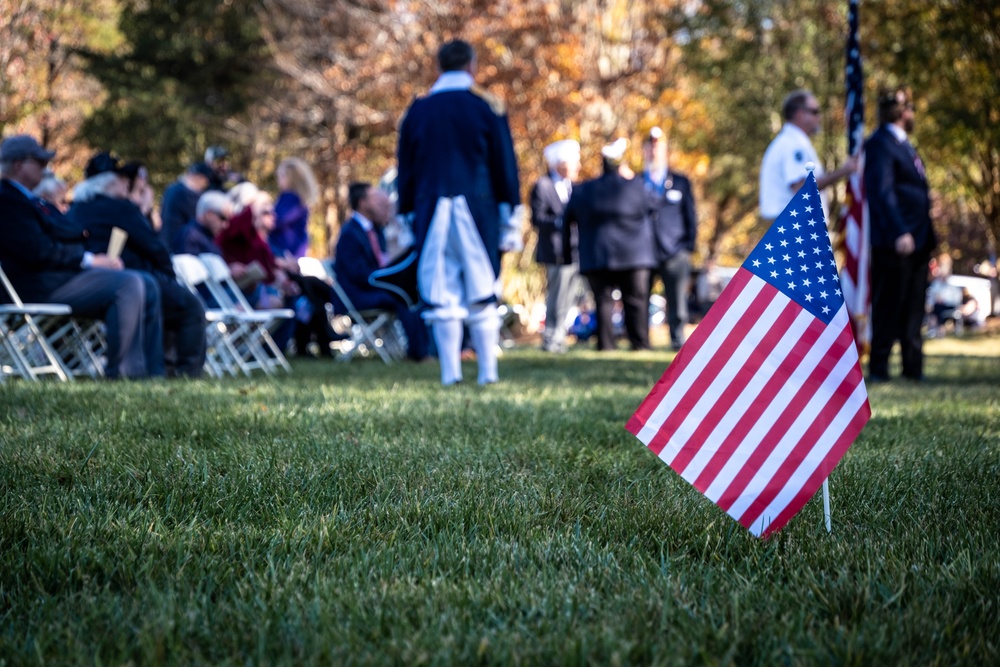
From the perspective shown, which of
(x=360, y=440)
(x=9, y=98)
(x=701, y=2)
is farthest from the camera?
(x=701, y=2)

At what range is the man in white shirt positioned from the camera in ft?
26.2

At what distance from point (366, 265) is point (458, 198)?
4910 millimetres

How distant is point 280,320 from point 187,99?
19322 millimetres

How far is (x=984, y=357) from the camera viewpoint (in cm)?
1329

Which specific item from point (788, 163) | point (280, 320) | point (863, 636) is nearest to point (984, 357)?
point (788, 163)

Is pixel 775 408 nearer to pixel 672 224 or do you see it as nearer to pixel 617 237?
pixel 617 237

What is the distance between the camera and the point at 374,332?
12531 mm

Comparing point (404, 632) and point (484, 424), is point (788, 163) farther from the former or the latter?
point (404, 632)

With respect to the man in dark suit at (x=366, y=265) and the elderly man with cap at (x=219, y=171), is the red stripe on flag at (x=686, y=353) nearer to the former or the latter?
the man in dark suit at (x=366, y=265)

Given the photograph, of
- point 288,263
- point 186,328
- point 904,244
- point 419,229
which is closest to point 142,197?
point 186,328

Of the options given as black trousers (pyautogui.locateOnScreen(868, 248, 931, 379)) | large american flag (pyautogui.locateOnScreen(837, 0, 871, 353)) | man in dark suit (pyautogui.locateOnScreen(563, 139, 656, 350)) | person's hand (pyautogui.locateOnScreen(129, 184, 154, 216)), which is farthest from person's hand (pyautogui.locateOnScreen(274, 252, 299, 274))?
black trousers (pyautogui.locateOnScreen(868, 248, 931, 379))

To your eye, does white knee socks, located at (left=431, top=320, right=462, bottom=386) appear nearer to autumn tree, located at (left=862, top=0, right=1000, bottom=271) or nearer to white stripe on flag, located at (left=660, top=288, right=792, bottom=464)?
white stripe on flag, located at (left=660, top=288, right=792, bottom=464)

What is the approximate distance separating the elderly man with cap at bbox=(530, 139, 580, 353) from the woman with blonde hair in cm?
314

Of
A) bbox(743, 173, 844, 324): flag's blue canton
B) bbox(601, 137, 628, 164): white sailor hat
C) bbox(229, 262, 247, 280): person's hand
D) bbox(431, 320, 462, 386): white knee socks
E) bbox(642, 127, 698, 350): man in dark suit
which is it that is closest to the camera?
bbox(743, 173, 844, 324): flag's blue canton
